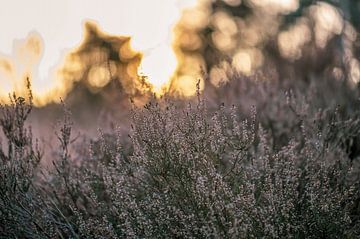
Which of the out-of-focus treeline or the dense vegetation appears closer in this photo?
the dense vegetation

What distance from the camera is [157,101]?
709 centimetres

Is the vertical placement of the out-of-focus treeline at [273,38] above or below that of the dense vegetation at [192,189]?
above

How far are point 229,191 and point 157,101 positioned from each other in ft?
3.88

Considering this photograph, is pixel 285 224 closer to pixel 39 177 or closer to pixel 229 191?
pixel 229 191

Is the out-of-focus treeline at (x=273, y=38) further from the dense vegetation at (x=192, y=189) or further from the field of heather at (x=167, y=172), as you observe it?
the dense vegetation at (x=192, y=189)

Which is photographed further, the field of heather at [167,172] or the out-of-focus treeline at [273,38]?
the out-of-focus treeline at [273,38]

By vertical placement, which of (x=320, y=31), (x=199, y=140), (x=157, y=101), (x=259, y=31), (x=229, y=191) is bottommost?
(x=229, y=191)

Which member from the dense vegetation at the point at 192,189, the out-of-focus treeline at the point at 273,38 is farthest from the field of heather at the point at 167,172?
the out-of-focus treeline at the point at 273,38

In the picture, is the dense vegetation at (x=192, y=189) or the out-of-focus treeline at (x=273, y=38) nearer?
the dense vegetation at (x=192, y=189)

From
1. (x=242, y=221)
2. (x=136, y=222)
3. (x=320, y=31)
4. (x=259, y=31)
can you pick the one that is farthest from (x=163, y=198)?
(x=259, y=31)

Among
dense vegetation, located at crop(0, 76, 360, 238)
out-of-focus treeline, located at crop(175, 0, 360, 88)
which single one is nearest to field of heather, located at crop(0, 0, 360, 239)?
dense vegetation, located at crop(0, 76, 360, 238)

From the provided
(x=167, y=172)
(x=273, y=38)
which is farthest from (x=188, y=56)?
(x=167, y=172)

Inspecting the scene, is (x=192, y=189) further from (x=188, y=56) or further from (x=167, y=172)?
(x=188, y=56)

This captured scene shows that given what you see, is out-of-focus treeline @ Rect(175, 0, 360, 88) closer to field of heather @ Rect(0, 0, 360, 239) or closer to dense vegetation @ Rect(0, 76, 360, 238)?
field of heather @ Rect(0, 0, 360, 239)
